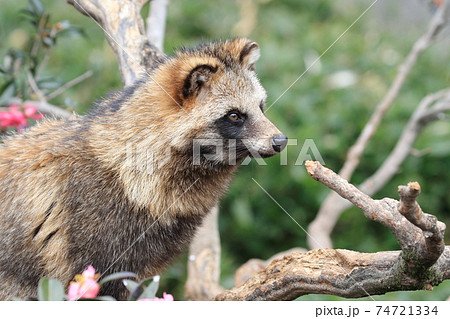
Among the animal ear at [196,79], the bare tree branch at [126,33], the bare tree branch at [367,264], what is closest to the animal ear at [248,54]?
the animal ear at [196,79]

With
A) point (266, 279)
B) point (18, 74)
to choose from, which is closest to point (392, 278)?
point (266, 279)

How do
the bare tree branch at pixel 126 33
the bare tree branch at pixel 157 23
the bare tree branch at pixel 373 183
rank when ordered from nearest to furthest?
the bare tree branch at pixel 126 33
the bare tree branch at pixel 157 23
the bare tree branch at pixel 373 183

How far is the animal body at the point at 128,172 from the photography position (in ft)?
9.02

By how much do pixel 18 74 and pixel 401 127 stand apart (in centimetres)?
407

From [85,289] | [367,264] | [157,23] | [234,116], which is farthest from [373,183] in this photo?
[85,289]

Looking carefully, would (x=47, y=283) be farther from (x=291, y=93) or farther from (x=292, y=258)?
(x=291, y=93)

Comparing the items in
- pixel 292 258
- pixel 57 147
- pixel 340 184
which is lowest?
pixel 292 258

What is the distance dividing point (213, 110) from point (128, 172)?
1.66 ft

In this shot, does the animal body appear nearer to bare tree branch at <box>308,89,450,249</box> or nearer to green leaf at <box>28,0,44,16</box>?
green leaf at <box>28,0,44,16</box>

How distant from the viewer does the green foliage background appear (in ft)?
19.0

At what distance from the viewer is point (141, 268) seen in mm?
2838

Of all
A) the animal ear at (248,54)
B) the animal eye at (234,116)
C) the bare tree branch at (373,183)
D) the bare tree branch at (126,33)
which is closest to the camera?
the animal eye at (234,116)

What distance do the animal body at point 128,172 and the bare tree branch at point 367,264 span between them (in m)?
0.54

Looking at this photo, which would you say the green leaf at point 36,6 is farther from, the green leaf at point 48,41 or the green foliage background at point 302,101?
the green foliage background at point 302,101
